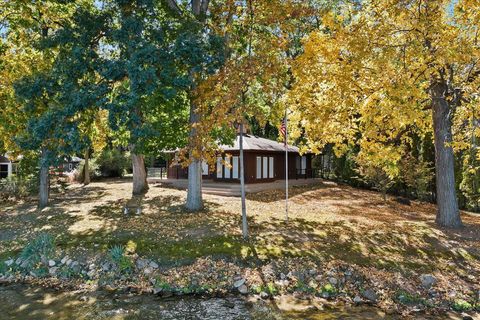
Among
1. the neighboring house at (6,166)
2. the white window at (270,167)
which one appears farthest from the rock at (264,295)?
the neighboring house at (6,166)

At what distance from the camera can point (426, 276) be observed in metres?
8.51

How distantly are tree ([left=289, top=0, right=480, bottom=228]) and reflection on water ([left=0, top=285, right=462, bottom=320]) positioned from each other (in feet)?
18.1

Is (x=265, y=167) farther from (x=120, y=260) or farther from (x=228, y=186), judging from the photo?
(x=120, y=260)

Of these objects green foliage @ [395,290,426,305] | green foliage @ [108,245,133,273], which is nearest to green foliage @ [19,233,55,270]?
green foliage @ [108,245,133,273]

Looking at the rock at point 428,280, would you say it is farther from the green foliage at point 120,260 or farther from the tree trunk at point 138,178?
the tree trunk at point 138,178

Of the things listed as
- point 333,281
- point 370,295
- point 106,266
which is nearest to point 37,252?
point 106,266

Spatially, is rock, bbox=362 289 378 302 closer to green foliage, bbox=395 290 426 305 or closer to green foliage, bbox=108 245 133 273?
green foliage, bbox=395 290 426 305

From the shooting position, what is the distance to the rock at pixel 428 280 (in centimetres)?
827

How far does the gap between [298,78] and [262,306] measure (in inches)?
269

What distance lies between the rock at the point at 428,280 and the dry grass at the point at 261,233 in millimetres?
425

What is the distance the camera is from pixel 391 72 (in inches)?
→ 400

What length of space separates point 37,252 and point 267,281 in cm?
663

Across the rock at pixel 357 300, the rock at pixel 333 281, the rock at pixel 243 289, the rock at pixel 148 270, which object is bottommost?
the rock at pixel 357 300

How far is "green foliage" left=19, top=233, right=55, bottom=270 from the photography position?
9.58 metres
